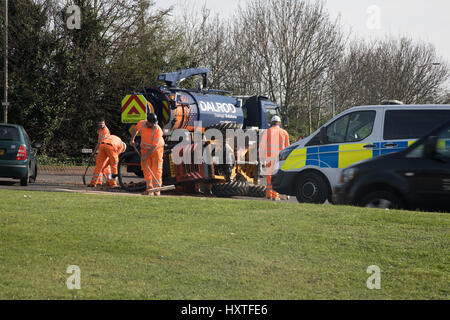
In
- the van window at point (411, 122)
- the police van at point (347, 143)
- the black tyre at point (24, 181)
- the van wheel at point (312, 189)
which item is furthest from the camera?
the black tyre at point (24, 181)

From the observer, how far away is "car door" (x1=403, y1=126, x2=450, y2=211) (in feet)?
28.4

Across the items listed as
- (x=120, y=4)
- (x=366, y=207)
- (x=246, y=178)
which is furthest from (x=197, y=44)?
(x=366, y=207)

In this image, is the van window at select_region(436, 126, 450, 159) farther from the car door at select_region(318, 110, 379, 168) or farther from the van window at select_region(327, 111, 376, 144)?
the van window at select_region(327, 111, 376, 144)

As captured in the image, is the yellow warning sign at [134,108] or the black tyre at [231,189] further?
the yellow warning sign at [134,108]

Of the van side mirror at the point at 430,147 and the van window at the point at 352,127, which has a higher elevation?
the van window at the point at 352,127

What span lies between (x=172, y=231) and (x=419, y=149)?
392cm

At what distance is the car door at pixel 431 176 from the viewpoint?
8.66m

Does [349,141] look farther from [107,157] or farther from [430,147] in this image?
[107,157]

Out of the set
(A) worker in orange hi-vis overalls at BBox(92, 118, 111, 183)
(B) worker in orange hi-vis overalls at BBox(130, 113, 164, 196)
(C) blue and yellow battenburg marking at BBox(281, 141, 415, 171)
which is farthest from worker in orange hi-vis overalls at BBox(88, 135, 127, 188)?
(C) blue and yellow battenburg marking at BBox(281, 141, 415, 171)

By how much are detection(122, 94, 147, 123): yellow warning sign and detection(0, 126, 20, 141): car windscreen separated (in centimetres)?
269

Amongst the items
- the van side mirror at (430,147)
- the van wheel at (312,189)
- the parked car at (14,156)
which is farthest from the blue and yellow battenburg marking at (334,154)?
the parked car at (14,156)

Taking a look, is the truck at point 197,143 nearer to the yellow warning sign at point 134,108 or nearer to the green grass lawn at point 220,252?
the yellow warning sign at point 134,108

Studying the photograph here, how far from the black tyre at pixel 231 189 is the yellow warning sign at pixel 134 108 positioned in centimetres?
282

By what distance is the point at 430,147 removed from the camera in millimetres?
8688
